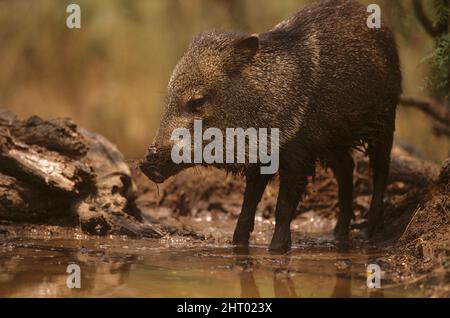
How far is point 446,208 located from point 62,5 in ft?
28.9

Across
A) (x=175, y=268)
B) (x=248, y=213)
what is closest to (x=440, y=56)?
(x=248, y=213)

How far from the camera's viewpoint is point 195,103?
6.40 m

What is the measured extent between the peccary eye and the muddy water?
110cm

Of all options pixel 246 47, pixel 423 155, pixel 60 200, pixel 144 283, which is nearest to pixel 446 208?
pixel 246 47

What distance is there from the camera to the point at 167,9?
44.1 ft

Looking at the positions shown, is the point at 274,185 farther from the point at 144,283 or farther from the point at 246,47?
the point at 144,283

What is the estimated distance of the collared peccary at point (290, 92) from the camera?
642 centimetres

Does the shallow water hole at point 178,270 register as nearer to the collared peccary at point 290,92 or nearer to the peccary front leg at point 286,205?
the peccary front leg at point 286,205

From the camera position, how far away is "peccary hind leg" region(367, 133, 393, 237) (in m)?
7.68

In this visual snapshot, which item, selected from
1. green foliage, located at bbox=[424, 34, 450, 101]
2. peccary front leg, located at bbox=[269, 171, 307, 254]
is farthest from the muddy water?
green foliage, located at bbox=[424, 34, 450, 101]

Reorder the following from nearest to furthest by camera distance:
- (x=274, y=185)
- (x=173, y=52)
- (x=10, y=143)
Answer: (x=10, y=143)
(x=274, y=185)
(x=173, y=52)

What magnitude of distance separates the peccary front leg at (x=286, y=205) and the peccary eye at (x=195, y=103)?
872 mm

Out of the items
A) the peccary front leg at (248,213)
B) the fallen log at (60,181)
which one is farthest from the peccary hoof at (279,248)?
the fallen log at (60,181)

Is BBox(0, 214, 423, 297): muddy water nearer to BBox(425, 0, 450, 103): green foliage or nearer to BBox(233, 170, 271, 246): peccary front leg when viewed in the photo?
BBox(233, 170, 271, 246): peccary front leg
